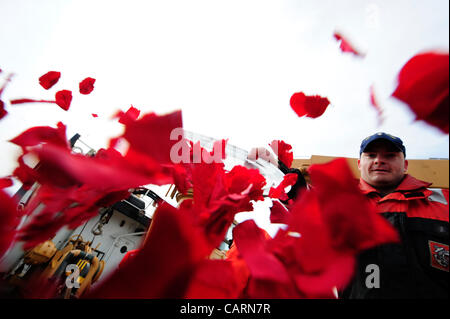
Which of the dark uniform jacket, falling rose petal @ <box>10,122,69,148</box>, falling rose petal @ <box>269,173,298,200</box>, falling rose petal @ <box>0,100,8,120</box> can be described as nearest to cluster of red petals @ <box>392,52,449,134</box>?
the dark uniform jacket

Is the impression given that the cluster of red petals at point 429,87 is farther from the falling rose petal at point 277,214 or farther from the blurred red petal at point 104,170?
the blurred red petal at point 104,170

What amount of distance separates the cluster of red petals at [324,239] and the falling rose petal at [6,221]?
830 mm

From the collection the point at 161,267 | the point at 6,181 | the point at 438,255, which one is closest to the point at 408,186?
the point at 438,255

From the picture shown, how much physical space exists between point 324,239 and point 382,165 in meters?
0.88

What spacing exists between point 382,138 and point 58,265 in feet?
10.1

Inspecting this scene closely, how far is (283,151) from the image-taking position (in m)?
1.40

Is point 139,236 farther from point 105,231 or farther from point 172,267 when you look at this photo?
point 172,267

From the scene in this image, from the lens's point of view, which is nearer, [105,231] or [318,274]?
[318,274]

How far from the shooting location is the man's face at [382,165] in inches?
38.9

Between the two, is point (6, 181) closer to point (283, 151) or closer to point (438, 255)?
point (283, 151)

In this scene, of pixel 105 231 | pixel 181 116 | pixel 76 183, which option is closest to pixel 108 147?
pixel 76 183

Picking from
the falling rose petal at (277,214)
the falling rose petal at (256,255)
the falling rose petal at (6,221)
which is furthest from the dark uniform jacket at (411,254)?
the falling rose petal at (6,221)

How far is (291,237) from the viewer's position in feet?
1.79

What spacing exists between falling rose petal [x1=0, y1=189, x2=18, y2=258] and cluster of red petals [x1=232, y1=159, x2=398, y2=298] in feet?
2.72
